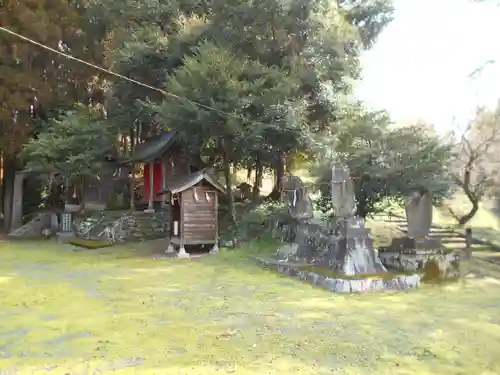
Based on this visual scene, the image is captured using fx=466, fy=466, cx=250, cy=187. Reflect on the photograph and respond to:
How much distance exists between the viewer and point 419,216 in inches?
415

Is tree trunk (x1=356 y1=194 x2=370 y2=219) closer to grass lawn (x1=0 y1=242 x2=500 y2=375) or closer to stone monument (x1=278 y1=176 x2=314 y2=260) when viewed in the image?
stone monument (x1=278 y1=176 x2=314 y2=260)

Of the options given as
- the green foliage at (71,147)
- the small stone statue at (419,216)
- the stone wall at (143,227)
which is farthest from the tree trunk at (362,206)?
the green foliage at (71,147)

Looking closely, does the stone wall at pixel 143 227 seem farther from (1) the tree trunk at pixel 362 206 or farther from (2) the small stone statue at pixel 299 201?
(1) the tree trunk at pixel 362 206

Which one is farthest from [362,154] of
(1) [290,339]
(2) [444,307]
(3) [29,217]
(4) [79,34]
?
(3) [29,217]

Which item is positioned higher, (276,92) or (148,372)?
(276,92)

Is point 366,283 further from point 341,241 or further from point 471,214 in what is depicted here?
point 471,214

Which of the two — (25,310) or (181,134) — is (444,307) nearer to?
(25,310)

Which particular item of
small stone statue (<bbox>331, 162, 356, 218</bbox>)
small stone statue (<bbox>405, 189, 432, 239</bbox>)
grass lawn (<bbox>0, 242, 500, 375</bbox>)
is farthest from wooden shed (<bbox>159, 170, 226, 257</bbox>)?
small stone statue (<bbox>405, 189, 432, 239</bbox>)

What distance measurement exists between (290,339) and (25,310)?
440cm

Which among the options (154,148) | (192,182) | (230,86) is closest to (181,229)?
(192,182)

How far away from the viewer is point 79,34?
69.3 ft

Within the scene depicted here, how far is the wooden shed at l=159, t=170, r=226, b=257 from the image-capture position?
14.3 m

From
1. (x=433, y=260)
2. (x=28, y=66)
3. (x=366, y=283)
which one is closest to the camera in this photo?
(x=366, y=283)

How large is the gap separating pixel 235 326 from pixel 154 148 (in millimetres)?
14031
